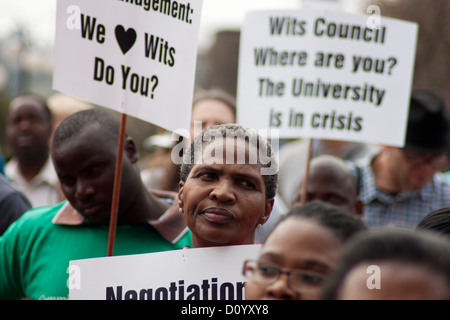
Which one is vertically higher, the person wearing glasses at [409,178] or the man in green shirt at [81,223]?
the person wearing glasses at [409,178]

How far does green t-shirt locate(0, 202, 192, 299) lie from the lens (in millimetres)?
2982

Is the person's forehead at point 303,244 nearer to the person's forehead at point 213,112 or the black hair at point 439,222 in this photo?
the black hair at point 439,222

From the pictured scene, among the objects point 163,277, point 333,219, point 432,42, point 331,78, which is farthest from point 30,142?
point 432,42

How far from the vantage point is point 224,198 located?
253 cm

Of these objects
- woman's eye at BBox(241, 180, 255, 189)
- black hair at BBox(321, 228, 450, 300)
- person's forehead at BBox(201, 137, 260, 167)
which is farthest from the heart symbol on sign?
black hair at BBox(321, 228, 450, 300)

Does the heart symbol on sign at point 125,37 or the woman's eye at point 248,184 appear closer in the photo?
the woman's eye at point 248,184

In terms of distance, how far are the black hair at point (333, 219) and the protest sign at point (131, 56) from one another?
3.68ft

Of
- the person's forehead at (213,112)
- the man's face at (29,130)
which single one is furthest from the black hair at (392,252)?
the man's face at (29,130)

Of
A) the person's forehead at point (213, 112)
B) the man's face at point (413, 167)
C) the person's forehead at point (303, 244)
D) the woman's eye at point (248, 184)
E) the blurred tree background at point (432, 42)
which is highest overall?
the blurred tree background at point (432, 42)

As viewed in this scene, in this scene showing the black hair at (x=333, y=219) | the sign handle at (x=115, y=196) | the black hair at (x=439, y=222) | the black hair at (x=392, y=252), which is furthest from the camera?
the sign handle at (x=115, y=196)

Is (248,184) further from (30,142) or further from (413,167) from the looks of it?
(30,142)

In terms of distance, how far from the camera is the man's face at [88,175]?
3.07 meters

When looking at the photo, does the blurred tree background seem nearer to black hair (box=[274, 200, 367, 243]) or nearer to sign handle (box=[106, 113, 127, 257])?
sign handle (box=[106, 113, 127, 257])
